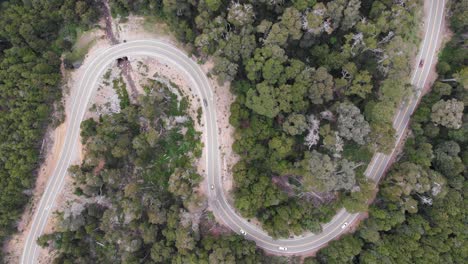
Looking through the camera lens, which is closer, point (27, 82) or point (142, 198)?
point (142, 198)

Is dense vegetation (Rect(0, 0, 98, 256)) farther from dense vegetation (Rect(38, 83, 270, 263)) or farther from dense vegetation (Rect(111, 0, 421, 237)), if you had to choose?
dense vegetation (Rect(111, 0, 421, 237))

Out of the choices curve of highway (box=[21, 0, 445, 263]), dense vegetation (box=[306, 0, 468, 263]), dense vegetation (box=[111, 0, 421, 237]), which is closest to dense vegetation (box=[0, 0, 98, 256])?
curve of highway (box=[21, 0, 445, 263])

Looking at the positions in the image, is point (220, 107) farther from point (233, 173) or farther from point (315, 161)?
point (315, 161)

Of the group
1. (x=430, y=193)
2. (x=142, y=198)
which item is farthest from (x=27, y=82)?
(x=430, y=193)

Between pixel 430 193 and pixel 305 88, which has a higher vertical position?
pixel 305 88

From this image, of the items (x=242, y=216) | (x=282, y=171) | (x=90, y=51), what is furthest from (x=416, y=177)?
(x=90, y=51)

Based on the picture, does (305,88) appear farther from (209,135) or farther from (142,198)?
(142,198)

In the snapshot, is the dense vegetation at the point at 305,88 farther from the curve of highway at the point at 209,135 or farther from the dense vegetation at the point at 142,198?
the dense vegetation at the point at 142,198
